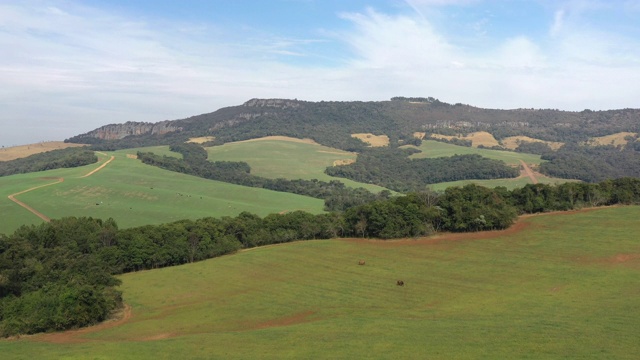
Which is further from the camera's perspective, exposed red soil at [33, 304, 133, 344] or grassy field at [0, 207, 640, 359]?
exposed red soil at [33, 304, 133, 344]

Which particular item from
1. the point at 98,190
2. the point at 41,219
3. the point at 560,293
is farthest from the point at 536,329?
the point at 98,190

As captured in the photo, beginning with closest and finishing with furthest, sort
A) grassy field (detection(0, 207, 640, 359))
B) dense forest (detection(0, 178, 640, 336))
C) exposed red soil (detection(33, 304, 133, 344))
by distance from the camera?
grassy field (detection(0, 207, 640, 359)), exposed red soil (detection(33, 304, 133, 344)), dense forest (detection(0, 178, 640, 336))

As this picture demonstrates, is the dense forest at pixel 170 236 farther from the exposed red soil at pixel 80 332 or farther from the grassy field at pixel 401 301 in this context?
the grassy field at pixel 401 301

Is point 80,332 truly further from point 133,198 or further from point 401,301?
point 133,198

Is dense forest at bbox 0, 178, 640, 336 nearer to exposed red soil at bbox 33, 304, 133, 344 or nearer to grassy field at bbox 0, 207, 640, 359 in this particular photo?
exposed red soil at bbox 33, 304, 133, 344

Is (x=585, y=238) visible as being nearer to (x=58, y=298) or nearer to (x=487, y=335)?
(x=487, y=335)

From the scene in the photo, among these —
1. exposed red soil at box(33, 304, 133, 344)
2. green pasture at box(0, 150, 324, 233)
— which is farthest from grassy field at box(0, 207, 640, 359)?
green pasture at box(0, 150, 324, 233)
